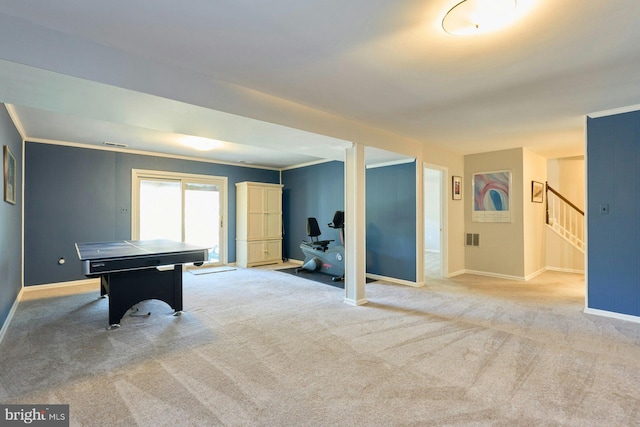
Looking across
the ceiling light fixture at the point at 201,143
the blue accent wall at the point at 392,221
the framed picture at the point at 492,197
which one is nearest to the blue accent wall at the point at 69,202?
the ceiling light fixture at the point at 201,143

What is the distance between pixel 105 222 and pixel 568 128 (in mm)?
7391

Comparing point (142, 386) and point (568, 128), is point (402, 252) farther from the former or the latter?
point (142, 386)

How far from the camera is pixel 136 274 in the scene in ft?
11.1

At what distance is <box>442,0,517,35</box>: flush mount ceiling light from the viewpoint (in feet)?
5.57

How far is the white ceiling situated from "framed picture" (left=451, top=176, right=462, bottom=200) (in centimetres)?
213

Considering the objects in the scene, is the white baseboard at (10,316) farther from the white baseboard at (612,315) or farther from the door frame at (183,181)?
the white baseboard at (612,315)

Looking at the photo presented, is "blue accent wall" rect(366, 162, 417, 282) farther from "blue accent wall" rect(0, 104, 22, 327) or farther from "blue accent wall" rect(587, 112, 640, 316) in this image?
"blue accent wall" rect(0, 104, 22, 327)

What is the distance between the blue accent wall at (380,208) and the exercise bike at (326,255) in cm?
57

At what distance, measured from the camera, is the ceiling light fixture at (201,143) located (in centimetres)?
492

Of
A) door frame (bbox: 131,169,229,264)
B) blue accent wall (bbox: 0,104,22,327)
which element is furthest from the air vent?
blue accent wall (bbox: 0,104,22,327)

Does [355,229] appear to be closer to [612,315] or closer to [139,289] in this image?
[139,289]

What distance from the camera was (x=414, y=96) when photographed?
3.16 meters

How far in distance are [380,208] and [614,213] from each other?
306 cm

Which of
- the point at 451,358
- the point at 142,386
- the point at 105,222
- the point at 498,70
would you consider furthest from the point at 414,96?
the point at 105,222
